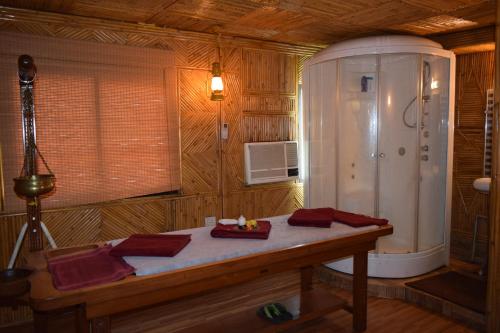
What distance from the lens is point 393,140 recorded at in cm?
408

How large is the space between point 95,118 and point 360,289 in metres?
2.82

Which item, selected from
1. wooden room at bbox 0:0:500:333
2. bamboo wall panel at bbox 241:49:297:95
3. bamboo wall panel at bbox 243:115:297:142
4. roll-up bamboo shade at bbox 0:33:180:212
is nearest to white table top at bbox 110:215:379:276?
wooden room at bbox 0:0:500:333

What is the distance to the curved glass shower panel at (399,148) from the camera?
402 centimetres

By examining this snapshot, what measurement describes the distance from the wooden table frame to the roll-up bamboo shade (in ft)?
4.28

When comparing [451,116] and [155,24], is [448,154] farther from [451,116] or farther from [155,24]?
[155,24]

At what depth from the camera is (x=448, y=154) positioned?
168 inches

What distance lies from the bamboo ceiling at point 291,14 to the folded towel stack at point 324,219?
1793mm

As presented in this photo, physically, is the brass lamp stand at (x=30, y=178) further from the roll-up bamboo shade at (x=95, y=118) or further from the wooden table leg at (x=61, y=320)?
the wooden table leg at (x=61, y=320)

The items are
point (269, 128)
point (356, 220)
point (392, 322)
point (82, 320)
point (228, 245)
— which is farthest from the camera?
point (269, 128)

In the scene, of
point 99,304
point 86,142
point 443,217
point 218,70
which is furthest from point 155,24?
point 443,217

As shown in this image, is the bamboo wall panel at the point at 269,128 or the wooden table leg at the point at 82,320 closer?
the wooden table leg at the point at 82,320

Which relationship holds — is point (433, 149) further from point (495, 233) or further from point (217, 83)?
point (217, 83)

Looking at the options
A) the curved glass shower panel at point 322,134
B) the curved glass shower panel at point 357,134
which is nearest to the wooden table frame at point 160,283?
the curved glass shower panel at point 357,134

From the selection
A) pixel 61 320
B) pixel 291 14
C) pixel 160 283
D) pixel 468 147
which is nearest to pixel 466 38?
pixel 468 147
